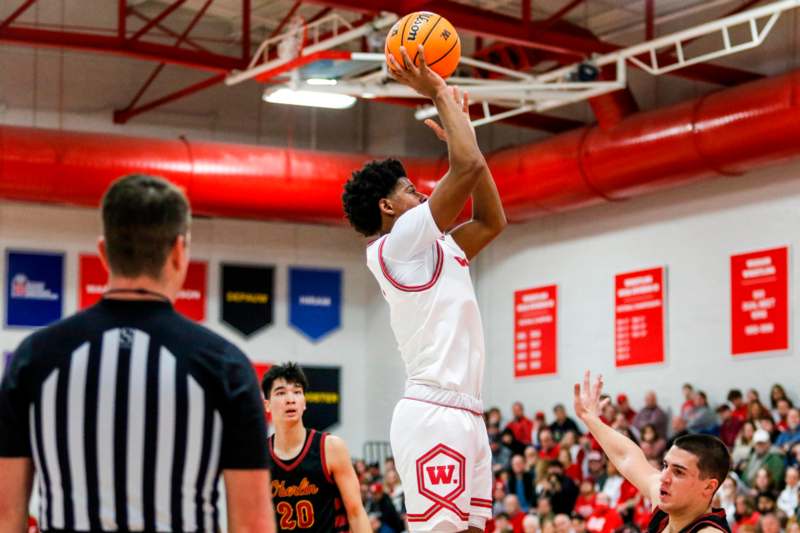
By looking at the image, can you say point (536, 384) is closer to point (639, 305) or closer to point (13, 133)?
point (639, 305)

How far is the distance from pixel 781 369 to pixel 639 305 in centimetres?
336

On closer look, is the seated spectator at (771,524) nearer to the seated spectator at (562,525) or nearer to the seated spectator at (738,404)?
the seated spectator at (562,525)

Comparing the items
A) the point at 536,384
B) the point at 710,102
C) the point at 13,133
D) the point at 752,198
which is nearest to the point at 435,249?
the point at 710,102

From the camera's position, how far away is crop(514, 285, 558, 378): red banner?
80.2 ft

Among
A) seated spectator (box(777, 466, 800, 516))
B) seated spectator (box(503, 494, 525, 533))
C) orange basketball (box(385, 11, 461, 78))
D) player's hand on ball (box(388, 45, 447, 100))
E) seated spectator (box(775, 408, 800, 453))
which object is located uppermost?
orange basketball (box(385, 11, 461, 78))

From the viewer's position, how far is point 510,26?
59.8 ft

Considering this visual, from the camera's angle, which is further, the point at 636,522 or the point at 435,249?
the point at 636,522

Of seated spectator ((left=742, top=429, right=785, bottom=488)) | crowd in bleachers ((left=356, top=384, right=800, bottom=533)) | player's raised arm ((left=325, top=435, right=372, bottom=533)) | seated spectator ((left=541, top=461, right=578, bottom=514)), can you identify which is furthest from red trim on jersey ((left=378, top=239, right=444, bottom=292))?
seated spectator ((left=541, top=461, right=578, bottom=514))

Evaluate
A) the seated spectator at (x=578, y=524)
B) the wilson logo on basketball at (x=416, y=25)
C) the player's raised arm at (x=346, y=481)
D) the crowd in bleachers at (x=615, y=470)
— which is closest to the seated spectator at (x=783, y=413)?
the crowd in bleachers at (x=615, y=470)

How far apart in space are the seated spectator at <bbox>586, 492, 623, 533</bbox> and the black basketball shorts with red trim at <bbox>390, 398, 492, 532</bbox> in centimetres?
1211

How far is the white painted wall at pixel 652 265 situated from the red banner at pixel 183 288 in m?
5.52

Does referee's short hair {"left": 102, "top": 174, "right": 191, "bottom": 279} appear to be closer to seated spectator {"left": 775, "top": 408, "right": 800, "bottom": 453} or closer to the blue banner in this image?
seated spectator {"left": 775, "top": 408, "right": 800, "bottom": 453}

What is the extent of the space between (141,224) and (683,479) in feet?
12.9

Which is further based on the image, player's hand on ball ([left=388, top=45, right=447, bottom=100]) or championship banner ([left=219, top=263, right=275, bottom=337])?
championship banner ([left=219, top=263, right=275, bottom=337])
